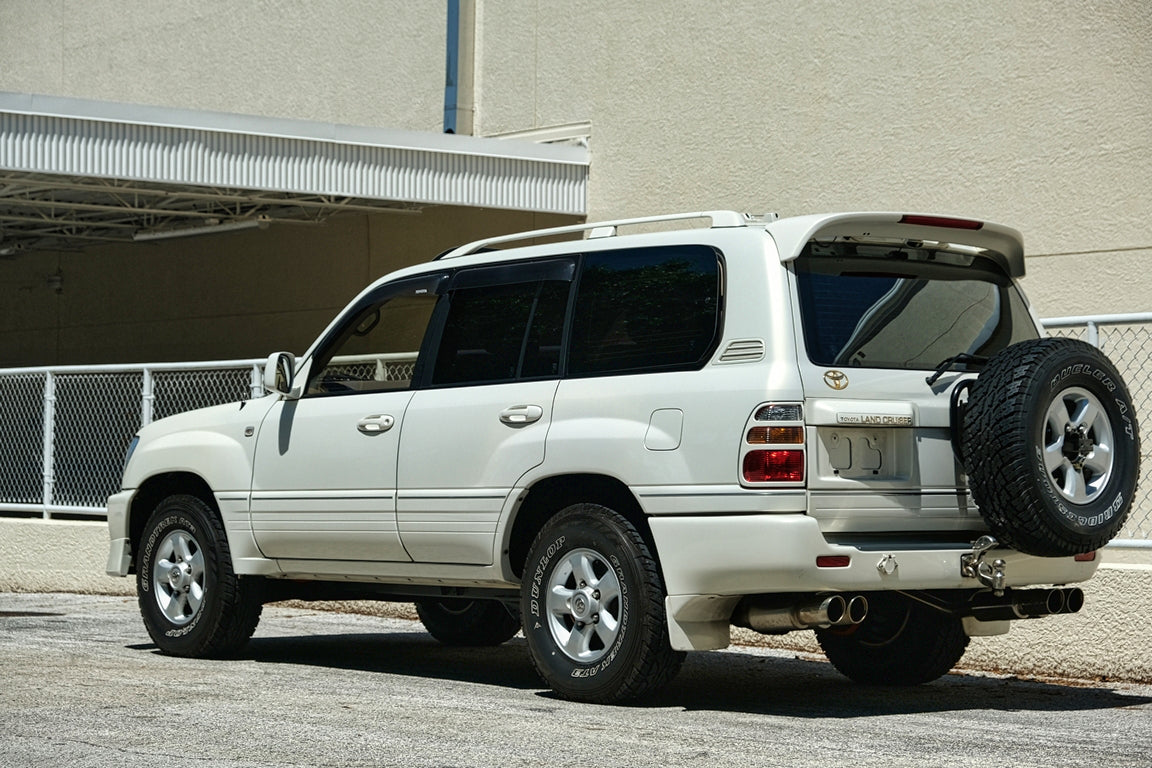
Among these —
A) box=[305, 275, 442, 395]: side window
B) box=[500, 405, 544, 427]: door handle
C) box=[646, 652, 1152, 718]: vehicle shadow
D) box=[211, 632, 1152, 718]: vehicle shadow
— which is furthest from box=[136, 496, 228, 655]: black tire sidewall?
box=[646, 652, 1152, 718]: vehicle shadow

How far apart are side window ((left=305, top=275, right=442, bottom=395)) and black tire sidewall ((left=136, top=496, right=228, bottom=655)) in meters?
1.10

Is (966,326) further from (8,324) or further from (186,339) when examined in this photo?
(8,324)

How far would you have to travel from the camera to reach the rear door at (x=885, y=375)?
299 inches

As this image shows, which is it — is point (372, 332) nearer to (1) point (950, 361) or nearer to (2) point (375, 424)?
(2) point (375, 424)

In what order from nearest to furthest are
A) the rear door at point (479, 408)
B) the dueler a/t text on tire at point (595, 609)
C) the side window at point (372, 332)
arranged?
the dueler a/t text on tire at point (595, 609) → the rear door at point (479, 408) → the side window at point (372, 332)

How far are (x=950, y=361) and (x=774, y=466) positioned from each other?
104 cm

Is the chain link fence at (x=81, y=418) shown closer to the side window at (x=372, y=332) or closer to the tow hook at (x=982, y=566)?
the side window at (x=372, y=332)

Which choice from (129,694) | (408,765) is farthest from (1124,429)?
(129,694)

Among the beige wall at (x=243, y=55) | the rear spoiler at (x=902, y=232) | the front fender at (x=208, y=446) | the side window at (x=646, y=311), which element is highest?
the beige wall at (x=243, y=55)

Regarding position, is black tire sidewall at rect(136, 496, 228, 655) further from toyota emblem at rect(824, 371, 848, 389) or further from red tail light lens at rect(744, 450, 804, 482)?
toyota emblem at rect(824, 371, 848, 389)

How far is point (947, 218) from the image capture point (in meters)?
8.23

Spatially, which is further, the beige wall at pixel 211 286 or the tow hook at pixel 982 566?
the beige wall at pixel 211 286

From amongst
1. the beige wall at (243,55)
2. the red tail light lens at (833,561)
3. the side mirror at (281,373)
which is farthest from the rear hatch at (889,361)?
the beige wall at (243,55)

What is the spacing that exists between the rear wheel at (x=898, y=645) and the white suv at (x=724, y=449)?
0.01 m
